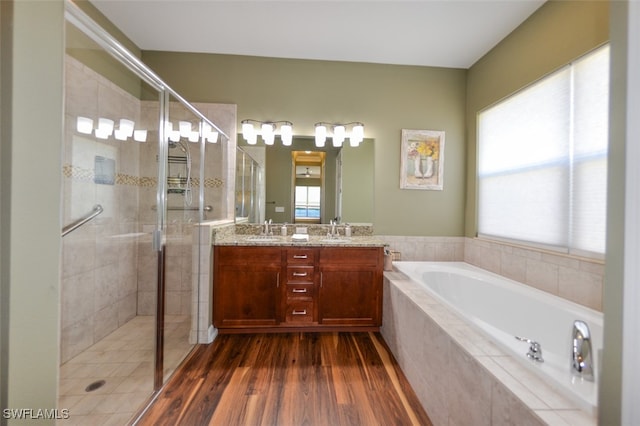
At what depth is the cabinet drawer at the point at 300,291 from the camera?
7.47 ft

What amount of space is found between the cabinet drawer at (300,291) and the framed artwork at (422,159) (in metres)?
1.51

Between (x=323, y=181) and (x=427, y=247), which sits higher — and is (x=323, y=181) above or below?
above

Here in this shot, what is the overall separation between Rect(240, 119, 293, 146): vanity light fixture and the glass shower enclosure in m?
0.29

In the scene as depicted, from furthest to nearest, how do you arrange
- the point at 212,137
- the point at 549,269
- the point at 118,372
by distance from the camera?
the point at 212,137 → the point at 549,269 → the point at 118,372

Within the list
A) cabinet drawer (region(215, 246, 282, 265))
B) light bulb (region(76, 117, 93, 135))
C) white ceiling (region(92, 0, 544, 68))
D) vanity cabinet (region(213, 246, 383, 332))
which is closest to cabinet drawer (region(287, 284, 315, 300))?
vanity cabinet (region(213, 246, 383, 332))

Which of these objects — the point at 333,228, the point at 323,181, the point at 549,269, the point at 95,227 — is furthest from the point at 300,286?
the point at 549,269

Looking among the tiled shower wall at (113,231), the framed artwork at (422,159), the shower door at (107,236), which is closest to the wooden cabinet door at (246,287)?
the tiled shower wall at (113,231)

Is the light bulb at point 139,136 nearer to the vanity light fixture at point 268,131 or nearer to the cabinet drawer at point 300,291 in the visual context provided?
the vanity light fixture at point 268,131

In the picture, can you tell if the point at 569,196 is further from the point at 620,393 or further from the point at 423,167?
the point at 620,393

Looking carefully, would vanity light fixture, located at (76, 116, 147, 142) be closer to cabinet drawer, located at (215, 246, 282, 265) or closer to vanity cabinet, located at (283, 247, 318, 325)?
cabinet drawer, located at (215, 246, 282, 265)

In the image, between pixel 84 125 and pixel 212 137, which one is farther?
pixel 212 137

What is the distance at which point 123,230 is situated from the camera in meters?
2.26

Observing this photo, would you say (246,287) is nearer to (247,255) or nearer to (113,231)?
(247,255)

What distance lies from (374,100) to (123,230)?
277 cm
